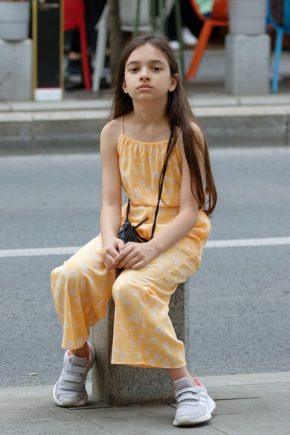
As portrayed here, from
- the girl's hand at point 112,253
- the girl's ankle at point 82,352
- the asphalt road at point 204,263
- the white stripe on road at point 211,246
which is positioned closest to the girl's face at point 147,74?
the girl's hand at point 112,253

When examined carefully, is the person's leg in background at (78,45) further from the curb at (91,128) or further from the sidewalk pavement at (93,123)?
the curb at (91,128)

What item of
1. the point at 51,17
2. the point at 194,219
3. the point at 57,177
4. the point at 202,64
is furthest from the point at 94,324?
the point at 202,64

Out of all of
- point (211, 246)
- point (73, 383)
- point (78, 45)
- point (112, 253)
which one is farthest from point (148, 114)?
point (78, 45)

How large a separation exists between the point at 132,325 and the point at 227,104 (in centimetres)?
778

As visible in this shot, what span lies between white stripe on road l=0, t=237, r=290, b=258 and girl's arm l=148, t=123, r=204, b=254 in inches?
113

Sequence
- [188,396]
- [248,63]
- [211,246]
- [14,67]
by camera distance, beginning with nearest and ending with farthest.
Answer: [188,396], [211,246], [14,67], [248,63]

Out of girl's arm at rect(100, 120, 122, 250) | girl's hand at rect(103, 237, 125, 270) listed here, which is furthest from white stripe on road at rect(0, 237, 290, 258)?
girl's hand at rect(103, 237, 125, 270)

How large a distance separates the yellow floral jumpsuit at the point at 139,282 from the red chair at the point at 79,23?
8.65 m

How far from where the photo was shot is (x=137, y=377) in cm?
443

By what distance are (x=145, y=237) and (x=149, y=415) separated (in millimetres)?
590

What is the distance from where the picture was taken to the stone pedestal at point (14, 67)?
11.8 metres

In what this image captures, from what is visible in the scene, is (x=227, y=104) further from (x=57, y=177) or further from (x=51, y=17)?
(x=57, y=177)

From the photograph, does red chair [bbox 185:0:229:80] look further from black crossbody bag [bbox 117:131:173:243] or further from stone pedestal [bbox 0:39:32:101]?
black crossbody bag [bbox 117:131:173:243]

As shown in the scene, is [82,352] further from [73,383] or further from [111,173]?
[111,173]
